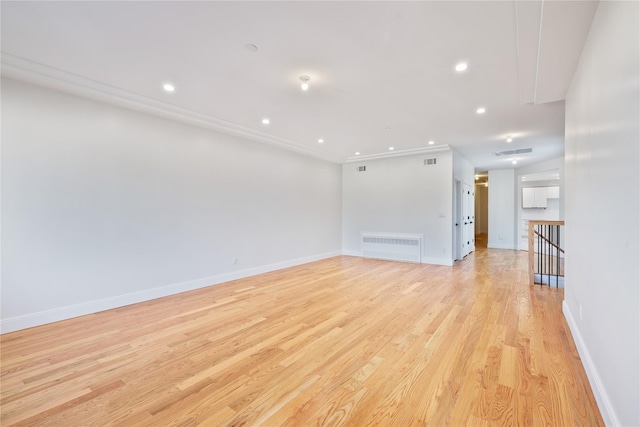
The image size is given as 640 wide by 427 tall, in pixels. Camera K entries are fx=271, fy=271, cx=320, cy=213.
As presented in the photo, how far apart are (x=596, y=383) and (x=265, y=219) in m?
4.97

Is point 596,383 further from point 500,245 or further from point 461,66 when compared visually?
point 500,245

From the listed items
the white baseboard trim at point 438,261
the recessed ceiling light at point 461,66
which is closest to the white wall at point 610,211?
the recessed ceiling light at point 461,66

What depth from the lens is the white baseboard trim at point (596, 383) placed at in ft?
4.82

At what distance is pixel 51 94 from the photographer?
3.13 metres

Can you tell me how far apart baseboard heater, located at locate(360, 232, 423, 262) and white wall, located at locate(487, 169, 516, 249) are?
4232mm

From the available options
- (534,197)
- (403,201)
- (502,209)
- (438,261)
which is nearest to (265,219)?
(403,201)

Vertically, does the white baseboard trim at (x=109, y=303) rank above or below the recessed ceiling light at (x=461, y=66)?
below

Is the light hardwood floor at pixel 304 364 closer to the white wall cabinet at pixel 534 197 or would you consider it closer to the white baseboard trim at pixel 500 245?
the white baseboard trim at pixel 500 245

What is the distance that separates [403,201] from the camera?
6.88 metres

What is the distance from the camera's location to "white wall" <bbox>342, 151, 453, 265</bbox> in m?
6.32

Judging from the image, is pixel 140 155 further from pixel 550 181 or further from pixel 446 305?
pixel 550 181

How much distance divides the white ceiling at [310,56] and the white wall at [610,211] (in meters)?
0.58

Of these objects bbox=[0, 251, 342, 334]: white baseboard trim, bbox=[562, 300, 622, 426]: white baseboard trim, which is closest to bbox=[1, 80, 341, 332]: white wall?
bbox=[0, 251, 342, 334]: white baseboard trim

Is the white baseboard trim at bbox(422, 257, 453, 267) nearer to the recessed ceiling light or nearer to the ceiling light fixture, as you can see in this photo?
the recessed ceiling light
